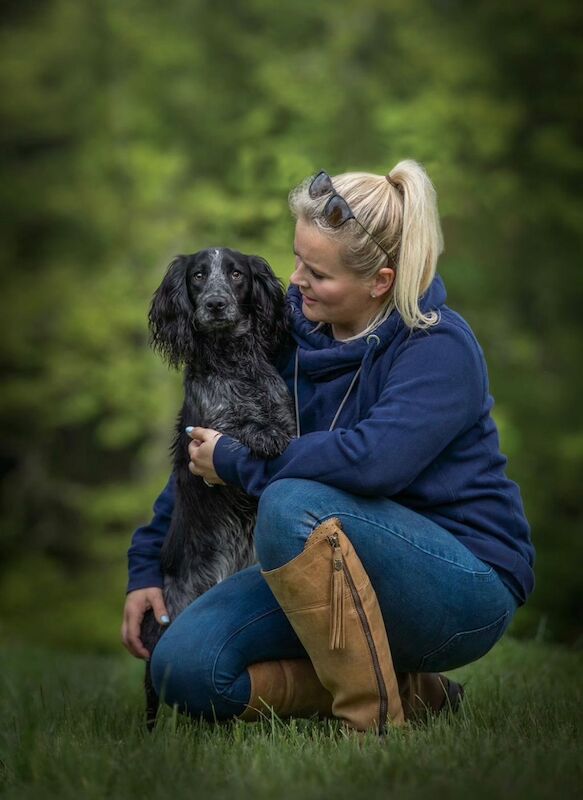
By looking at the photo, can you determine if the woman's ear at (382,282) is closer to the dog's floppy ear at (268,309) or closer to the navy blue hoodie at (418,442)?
the navy blue hoodie at (418,442)

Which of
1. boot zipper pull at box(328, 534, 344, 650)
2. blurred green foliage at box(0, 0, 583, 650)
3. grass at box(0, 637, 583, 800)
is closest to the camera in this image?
grass at box(0, 637, 583, 800)

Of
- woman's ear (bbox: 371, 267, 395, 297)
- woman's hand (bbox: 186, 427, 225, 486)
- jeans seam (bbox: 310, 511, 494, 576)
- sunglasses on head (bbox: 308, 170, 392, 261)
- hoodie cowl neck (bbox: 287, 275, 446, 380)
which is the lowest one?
jeans seam (bbox: 310, 511, 494, 576)

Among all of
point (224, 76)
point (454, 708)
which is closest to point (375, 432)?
point (454, 708)

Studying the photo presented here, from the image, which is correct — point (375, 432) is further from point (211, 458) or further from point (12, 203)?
point (12, 203)

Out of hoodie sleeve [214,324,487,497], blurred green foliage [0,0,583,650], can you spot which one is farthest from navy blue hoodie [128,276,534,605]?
blurred green foliage [0,0,583,650]

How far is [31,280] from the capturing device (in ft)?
32.9

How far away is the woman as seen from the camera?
2.34 meters

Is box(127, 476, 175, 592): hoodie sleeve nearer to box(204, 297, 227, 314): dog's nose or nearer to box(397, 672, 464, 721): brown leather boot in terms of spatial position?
box(204, 297, 227, 314): dog's nose

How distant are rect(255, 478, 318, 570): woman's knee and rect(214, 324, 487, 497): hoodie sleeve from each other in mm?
65

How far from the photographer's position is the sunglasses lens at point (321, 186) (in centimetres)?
268

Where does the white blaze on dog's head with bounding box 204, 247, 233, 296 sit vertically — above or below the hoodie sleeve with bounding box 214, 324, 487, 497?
above

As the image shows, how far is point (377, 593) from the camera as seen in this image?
7.89 feet

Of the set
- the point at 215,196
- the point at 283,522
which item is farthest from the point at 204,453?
the point at 215,196

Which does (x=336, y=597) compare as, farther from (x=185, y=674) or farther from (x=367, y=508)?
(x=185, y=674)
